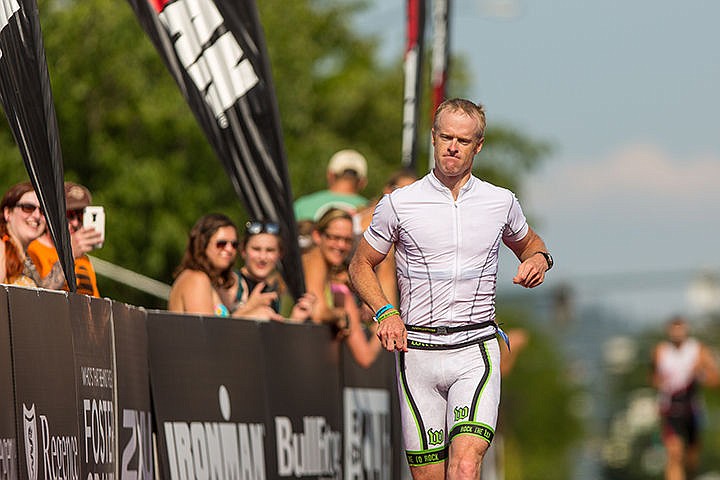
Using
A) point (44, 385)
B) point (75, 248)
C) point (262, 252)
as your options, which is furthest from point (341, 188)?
point (44, 385)

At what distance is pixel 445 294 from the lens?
30.6 ft

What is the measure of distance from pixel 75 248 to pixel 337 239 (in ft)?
9.93

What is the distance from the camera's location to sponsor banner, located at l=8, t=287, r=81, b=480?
7.86 metres

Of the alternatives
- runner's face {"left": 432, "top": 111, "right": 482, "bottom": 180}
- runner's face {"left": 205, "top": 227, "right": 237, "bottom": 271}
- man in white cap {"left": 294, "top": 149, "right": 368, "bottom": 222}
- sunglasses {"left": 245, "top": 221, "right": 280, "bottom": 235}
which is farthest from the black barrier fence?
runner's face {"left": 432, "top": 111, "right": 482, "bottom": 180}

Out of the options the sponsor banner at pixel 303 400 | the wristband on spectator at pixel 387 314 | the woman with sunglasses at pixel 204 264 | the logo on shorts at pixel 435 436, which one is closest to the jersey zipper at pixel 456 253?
the wristband on spectator at pixel 387 314

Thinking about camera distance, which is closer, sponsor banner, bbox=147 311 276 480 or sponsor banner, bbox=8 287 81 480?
sponsor banner, bbox=8 287 81 480

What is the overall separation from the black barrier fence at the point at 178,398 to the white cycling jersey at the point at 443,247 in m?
1.45

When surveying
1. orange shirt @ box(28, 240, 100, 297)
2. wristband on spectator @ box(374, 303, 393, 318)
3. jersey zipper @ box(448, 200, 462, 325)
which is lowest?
wristband on spectator @ box(374, 303, 393, 318)

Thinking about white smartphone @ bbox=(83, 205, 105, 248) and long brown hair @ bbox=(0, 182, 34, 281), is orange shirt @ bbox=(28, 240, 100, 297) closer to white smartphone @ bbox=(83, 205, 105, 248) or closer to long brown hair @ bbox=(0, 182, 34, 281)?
white smartphone @ bbox=(83, 205, 105, 248)

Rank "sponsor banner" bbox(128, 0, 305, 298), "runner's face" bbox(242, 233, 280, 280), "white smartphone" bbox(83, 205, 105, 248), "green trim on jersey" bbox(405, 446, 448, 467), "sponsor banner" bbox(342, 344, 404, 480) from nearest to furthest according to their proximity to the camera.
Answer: "green trim on jersey" bbox(405, 446, 448, 467)
"white smartphone" bbox(83, 205, 105, 248)
"sponsor banner" bbox(128, 0, 305, 298)
"runner's face" bbox(242, 233, 280, 280)
"sponsor banner" bbox(342, 344, 404, 480)

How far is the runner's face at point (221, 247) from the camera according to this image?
38.7ft

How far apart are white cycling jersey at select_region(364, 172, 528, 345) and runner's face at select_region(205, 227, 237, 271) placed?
2537mm

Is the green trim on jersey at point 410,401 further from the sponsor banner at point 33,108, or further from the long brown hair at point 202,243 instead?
the long brown hair at point 202,243

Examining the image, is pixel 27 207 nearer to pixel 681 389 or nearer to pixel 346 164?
pixel 346 164
